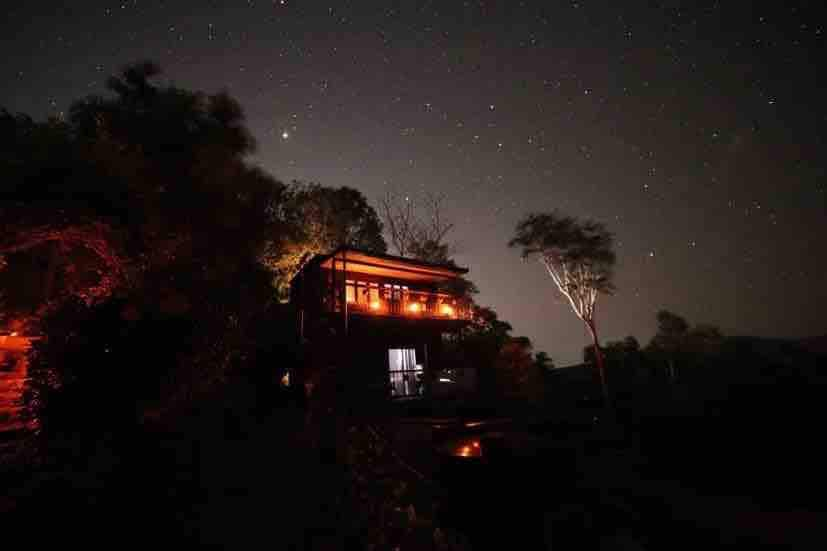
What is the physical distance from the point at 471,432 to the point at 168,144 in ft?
45.4

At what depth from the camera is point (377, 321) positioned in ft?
47.6

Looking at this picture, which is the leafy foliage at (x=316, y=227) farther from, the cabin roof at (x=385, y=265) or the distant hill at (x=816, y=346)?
the distant hill at (x=816, y=346)

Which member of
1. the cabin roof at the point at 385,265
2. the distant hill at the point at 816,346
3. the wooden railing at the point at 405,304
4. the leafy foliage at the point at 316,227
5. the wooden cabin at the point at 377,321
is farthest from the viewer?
the distant hill at the point at 816,346

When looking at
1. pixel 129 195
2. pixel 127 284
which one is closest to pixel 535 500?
pixel 127 284

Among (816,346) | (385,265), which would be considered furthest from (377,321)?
(816,346)

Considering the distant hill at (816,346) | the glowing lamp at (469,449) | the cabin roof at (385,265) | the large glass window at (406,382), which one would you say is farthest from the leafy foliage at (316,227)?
the distant hill at (816,346)

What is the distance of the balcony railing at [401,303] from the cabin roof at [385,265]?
3.10ft

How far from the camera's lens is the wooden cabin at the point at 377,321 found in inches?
507

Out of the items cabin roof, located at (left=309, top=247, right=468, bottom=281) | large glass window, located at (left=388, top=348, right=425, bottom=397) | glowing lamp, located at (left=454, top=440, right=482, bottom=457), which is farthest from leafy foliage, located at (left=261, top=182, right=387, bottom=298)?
glowing lamp, located at (left=454, top=440, right=482, bottom=457)

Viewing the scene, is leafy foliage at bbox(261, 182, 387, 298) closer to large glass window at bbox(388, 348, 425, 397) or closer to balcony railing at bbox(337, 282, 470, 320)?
balcony railing at bbox(337, 282, 470, 320)

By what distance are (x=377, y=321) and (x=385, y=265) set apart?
2.54m

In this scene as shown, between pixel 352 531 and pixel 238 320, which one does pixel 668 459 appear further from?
pixel 238 320

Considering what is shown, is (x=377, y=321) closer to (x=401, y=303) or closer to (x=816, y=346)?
(x=401, y=303)

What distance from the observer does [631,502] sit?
31.6 ft
